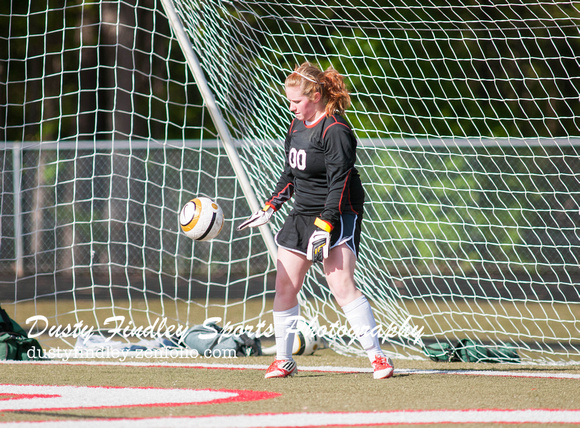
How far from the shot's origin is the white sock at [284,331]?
397 cm

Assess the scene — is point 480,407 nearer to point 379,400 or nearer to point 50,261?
point 379,400

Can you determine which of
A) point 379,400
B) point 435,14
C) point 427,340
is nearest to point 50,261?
point 427,340

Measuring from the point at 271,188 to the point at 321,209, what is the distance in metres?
2.36

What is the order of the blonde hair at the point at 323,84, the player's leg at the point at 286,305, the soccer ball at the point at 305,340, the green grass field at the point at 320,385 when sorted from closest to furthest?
the green grass field at the point at 320,385
the blonde hair at the point at 323,84
the player's leg at the point at 286,305
the soccer ball at the point at 305,340

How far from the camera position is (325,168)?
384cm

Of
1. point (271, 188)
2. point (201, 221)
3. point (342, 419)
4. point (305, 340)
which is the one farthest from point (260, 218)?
point (271, 188)

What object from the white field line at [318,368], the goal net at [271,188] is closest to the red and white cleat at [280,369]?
the white field line at [318,368]

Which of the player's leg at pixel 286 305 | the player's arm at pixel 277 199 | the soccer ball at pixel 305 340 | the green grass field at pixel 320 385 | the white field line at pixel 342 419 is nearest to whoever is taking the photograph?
the white field line at pixel 342 419

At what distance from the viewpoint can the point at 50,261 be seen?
1098 cm

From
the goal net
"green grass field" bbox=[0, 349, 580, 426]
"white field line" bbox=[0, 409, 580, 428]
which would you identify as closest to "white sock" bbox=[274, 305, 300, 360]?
"green grass field" bbox=[0, 349, 580, 426]

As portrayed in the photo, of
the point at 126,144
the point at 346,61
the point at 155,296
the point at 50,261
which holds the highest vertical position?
the point at 346,61

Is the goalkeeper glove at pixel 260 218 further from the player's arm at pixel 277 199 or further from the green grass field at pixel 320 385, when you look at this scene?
the green grass field at pixel 320 385

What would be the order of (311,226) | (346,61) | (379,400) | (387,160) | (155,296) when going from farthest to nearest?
(346,61)
(387,160)
(155,296)
(311,226)
(379,400)

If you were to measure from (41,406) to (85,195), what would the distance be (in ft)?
28.1
